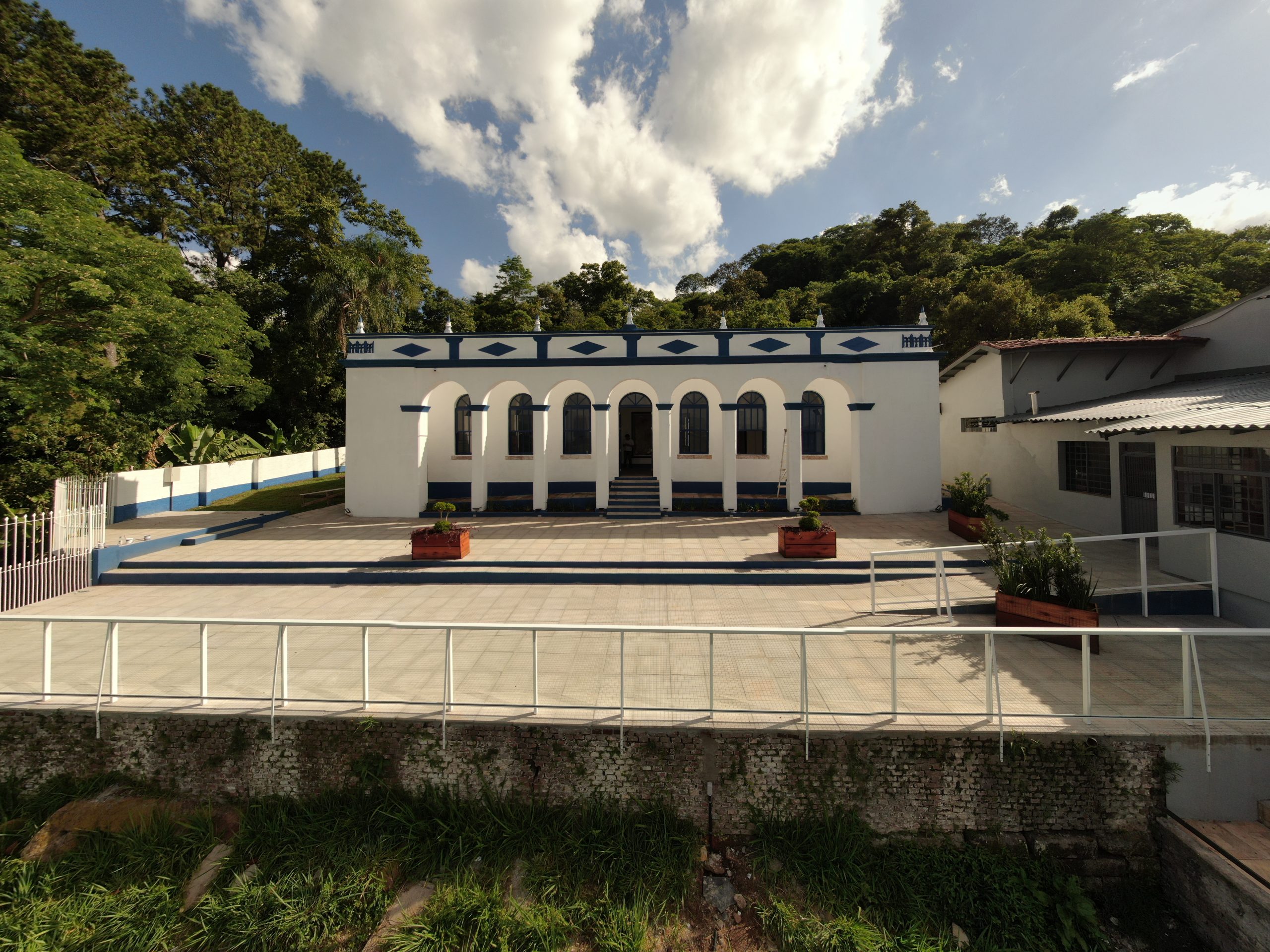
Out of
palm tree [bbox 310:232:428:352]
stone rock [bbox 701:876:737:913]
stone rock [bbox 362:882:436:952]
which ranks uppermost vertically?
palm tree [bbox 310:232:428:352]

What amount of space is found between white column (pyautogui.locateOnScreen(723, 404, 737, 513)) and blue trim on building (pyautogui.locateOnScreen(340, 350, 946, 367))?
139cm

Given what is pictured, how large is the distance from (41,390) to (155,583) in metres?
5.33

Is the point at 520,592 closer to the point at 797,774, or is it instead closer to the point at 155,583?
the point at 797,774

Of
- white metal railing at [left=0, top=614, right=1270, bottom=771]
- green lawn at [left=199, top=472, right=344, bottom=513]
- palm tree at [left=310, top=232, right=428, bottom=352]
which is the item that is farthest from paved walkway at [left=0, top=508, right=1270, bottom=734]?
palm tree at [left=310, top=232, right=428, bottom=352]

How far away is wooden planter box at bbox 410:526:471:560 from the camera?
9258mm

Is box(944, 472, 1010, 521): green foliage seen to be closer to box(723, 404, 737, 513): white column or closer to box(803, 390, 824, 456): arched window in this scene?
box(803, 390, 824, 456): arched window

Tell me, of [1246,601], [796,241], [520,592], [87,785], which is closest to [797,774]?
[520,592]

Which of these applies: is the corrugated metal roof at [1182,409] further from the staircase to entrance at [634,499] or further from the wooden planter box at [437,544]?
the wooden planter box at [437,544]

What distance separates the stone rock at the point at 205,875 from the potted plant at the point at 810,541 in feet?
27.5

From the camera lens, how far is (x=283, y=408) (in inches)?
970

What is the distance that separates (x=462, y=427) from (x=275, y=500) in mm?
6431

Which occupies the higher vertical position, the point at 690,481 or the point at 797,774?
the point at 690,481

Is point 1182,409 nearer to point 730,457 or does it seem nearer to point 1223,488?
point 1223,488

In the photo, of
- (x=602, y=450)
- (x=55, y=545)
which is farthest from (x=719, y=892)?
(x=55, y=545)
